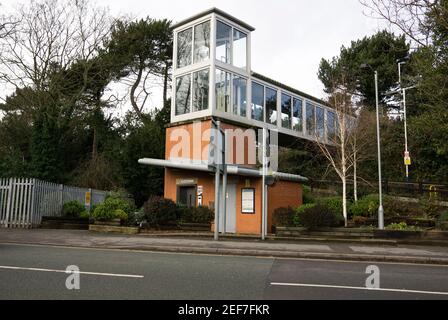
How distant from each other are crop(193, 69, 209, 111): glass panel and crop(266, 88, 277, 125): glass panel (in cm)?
525

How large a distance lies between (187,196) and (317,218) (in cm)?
842

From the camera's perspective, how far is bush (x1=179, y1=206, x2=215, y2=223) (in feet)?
65.7

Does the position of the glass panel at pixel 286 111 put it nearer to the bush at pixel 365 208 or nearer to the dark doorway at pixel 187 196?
the bush at pixel 365 208

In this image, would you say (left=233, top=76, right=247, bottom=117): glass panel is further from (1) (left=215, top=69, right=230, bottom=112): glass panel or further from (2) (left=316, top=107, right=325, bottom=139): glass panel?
(2) (left=316, top=107, right=325, bottom=139): glass panel

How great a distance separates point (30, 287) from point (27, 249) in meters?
6.11

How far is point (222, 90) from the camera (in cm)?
2464

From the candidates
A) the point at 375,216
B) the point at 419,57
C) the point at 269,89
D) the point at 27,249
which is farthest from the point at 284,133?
the point at 27,249

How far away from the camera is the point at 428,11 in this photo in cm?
1282

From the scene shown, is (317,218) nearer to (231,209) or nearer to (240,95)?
(231,209)

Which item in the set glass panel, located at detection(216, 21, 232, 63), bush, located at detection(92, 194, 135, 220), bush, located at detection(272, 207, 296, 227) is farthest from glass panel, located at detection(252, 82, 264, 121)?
bush, located at detection(92, 194, 135, 220)

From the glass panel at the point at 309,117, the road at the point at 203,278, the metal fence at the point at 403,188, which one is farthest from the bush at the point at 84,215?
the glass panel at the point at 309,117

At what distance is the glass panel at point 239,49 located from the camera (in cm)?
2609

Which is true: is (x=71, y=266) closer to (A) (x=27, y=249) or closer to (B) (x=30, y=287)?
(B) (x=30, y=287)
